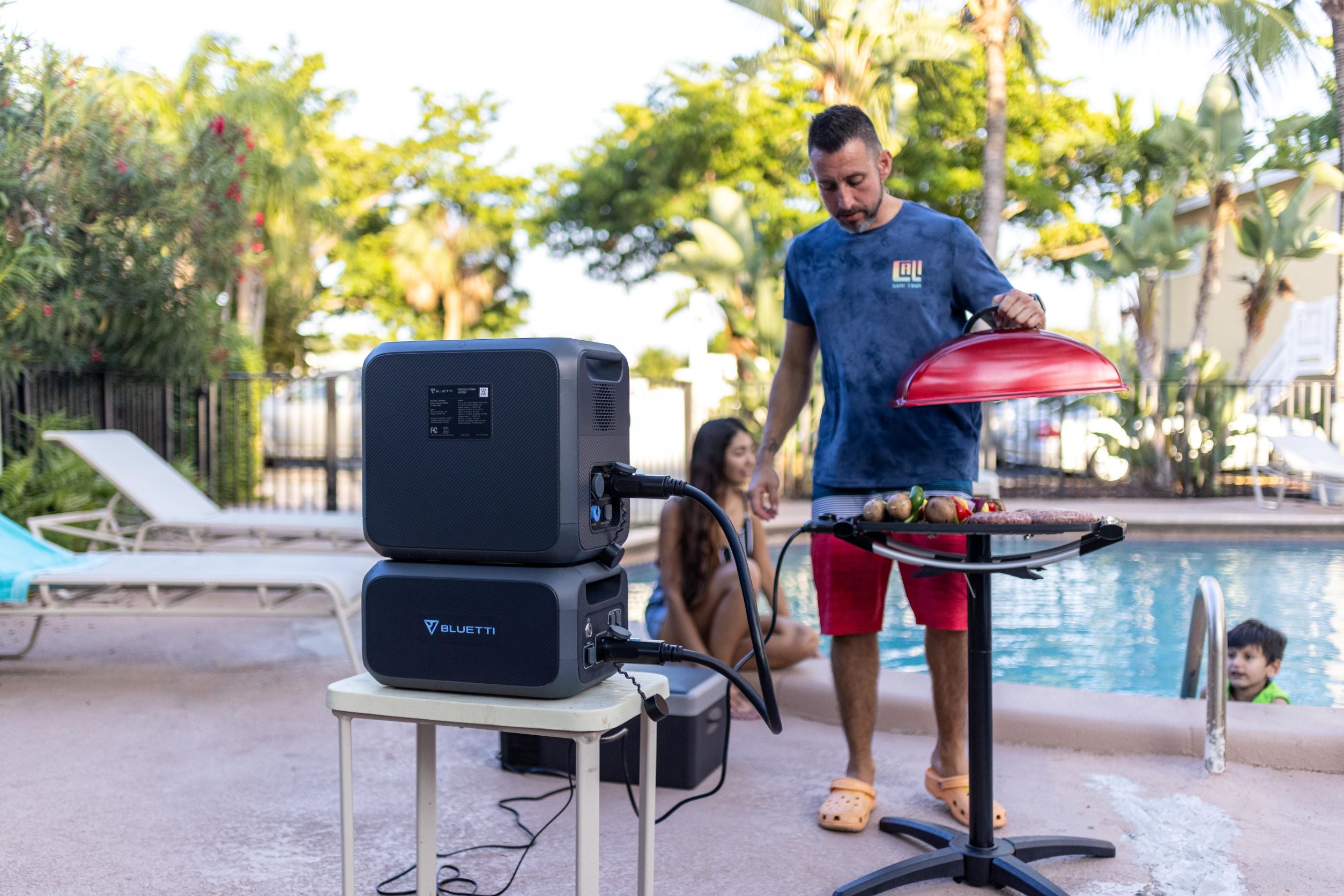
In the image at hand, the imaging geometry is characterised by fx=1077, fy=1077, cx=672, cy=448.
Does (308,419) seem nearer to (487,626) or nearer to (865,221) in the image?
(865,221)

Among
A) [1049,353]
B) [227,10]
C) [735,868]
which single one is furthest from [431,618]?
[227,10]

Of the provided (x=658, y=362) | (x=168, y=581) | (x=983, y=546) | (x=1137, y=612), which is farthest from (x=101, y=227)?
(x=658, y=362)

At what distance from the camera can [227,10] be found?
78.4ft

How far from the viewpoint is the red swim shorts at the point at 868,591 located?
2.89m

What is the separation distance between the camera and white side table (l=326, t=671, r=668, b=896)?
1789 mm

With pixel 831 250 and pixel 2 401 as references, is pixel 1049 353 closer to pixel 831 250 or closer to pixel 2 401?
pixel 831 250

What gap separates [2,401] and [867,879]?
722 centimetres

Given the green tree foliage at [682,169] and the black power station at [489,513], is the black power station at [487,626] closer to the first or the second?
the black power station at [489,513]

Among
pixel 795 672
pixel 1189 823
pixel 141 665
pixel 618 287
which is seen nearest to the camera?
pixel 1189 823

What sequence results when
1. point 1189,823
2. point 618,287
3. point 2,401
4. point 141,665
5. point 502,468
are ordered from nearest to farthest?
point 502,468, point 1189,823, point 141,665, point 2,401, point 618,287

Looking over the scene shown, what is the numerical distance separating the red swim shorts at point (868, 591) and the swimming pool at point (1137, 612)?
2118 mm

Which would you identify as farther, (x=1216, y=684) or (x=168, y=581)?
(x=168, y=581)

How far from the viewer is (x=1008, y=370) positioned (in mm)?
2311

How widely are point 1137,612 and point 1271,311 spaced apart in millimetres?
15952
